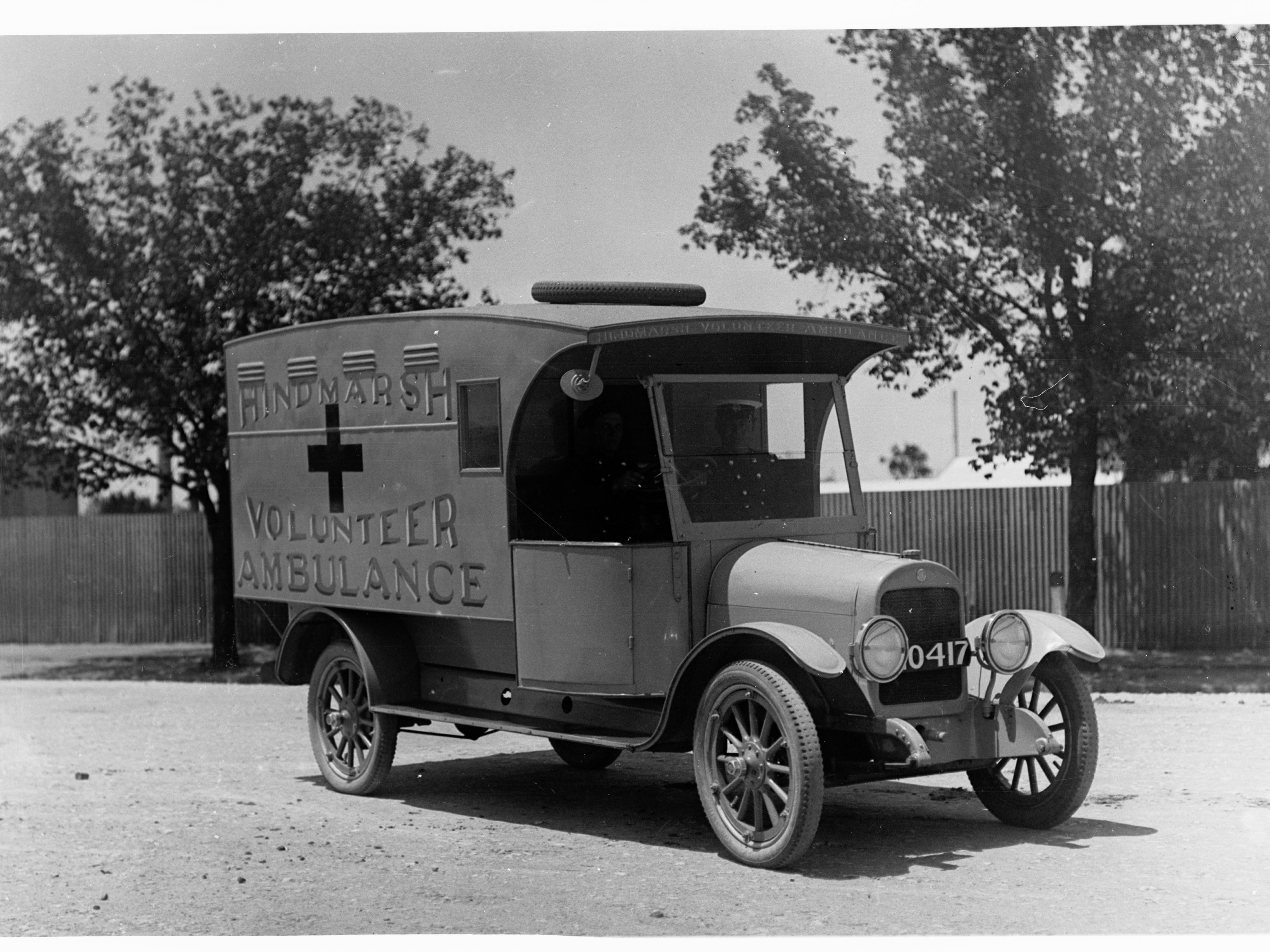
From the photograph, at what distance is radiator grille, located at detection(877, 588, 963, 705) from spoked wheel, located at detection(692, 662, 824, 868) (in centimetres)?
58

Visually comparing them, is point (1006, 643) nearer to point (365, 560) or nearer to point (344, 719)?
point (365, 560)

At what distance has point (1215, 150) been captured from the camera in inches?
580

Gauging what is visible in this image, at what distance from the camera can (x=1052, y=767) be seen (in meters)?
8.99

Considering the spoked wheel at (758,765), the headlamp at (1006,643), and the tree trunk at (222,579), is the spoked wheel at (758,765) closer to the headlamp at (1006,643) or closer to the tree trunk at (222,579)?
the headlamp at (1006,643)

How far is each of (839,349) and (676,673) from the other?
2.31 meters

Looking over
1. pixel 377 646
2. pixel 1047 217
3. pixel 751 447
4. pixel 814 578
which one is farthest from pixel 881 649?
pixel 1047 217

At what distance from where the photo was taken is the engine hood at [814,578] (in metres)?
8.06

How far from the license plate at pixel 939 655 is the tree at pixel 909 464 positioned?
52.5 feet

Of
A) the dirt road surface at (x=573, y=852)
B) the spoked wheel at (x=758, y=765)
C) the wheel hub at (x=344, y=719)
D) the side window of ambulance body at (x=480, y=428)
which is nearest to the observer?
the dirt road surface at (x=573, y=852)

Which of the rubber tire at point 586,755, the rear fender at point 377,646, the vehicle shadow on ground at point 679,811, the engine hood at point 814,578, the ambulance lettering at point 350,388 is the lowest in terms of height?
the vehicle shadow on ground at point 679,811

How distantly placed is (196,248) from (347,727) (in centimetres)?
840

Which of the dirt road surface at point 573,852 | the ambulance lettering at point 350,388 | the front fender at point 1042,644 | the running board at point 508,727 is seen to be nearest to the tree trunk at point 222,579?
the dirt road surface at point 573,852

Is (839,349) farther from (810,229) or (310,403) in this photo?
(810,229)

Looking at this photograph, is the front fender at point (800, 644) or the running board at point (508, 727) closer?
the front fender at point (800, 644)
